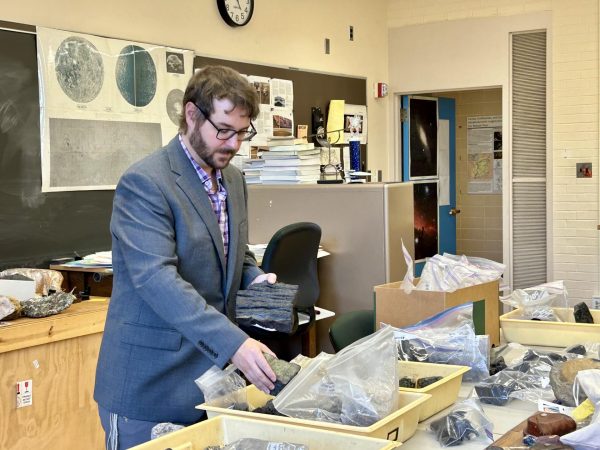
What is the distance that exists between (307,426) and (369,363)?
0.22 metres

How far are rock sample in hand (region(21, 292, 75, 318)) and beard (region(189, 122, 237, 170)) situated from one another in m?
1.62

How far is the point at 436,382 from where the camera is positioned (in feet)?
6.09

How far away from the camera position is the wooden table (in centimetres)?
323

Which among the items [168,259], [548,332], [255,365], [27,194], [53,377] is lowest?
[53,377]

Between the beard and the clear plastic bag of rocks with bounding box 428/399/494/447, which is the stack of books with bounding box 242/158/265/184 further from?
the clear plastic bag of rocks with bounding box 428/399/494/447

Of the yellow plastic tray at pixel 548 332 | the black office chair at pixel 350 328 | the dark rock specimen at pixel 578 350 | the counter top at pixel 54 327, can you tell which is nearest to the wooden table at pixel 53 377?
the counter top at pixel 54 327

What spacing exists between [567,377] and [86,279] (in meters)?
2.69

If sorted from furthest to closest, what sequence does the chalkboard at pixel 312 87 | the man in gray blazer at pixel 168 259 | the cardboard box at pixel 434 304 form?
the chalkboard at pixel 312 87 → the cardboard box at pixel 434 304 → the man in gray blazer at pixel 168 259

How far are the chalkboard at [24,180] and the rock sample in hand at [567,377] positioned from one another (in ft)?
9.09

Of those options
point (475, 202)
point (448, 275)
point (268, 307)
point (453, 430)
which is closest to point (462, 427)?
point (453, 430)

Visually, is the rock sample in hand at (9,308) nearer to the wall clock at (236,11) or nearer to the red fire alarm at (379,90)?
the wall clock at (236,11)

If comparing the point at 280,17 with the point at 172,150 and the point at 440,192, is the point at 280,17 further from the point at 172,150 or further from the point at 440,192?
the point at 172,150

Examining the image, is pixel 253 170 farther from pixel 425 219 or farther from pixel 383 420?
pixel 383 420

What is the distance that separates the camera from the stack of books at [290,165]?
4.80m
